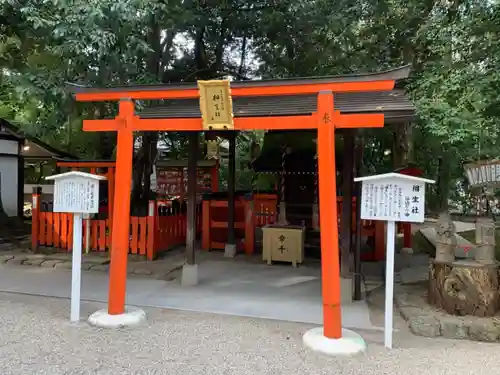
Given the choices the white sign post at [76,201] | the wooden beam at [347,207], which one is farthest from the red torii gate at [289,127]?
the wooden beam at [347,207]

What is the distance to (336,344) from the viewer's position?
4344 mm

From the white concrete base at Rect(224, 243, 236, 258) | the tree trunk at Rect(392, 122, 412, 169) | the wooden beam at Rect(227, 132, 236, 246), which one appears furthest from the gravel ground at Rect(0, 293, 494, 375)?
the tree trunk at Rect(392, 122, 412, 169)

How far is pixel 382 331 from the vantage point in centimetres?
512

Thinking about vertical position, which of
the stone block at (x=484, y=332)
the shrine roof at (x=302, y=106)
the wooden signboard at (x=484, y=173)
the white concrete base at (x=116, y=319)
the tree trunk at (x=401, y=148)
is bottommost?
the stone block at (x=484, y=332)

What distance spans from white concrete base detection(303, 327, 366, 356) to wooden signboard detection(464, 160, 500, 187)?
3.42 metres

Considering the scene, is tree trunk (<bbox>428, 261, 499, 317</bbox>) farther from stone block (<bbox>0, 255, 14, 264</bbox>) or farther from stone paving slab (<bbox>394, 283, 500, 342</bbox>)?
stone block (<bbox>0, 255, 14, 264</bbox>)

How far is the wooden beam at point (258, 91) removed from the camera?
15.4 feet

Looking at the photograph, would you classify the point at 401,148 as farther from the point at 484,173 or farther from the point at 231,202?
the point at 484,173

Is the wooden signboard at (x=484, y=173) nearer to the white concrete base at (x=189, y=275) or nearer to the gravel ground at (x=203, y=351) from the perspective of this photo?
the gravel ground at (x=203, y=351)

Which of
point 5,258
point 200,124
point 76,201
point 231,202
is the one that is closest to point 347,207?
point 200,124

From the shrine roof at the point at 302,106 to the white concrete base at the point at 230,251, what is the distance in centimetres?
391

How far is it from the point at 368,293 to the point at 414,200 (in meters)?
2.87

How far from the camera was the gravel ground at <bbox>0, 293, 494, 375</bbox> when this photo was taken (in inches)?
155

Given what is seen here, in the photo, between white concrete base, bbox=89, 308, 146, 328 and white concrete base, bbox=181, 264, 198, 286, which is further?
white concrete base, bbox=181, 264, 198, 286
